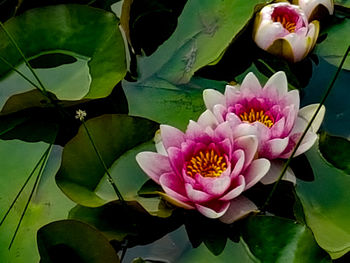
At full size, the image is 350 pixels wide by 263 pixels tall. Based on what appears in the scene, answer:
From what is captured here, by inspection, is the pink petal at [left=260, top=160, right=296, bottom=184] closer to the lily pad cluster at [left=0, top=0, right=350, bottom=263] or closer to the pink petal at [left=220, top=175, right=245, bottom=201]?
the lily pad cluster at [left=0, top=0, right=350, bottom=263]

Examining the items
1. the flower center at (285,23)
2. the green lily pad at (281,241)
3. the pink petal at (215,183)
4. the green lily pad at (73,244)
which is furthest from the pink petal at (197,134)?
the flower center at (285,23)

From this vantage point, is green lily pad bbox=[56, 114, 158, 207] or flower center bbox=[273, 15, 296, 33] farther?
flower center bbox=[273, 15, 296, 33]

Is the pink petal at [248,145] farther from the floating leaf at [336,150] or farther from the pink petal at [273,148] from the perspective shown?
the floating leaf at [336,150]

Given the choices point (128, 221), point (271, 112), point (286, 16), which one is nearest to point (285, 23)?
point (286, 16)

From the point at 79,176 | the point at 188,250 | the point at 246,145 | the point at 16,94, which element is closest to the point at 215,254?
the point at 188,250

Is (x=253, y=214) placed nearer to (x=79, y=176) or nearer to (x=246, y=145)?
(x=246, y=145)

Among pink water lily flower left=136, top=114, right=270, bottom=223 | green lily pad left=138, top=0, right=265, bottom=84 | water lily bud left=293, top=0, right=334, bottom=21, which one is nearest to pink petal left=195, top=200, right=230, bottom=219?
pink water lily flower left=136, top=114, right=270, bottom=223
